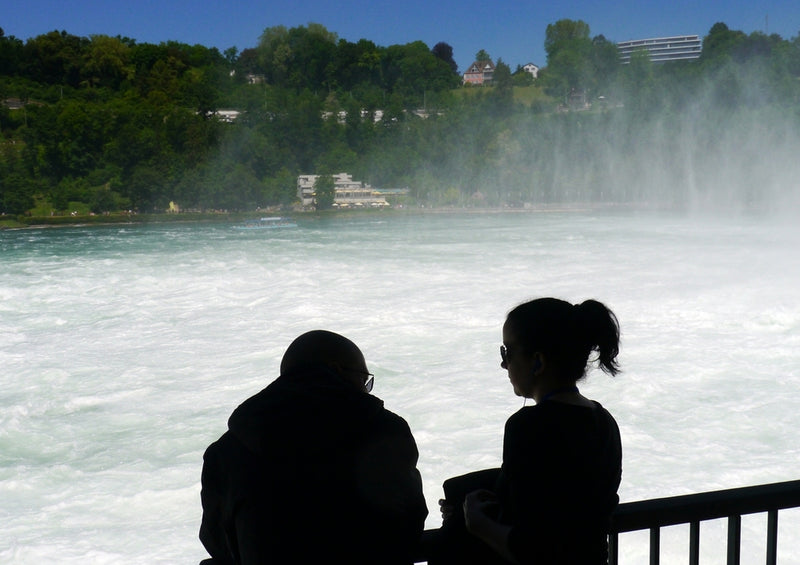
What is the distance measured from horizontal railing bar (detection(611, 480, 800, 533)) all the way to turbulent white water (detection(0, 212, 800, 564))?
3.39m

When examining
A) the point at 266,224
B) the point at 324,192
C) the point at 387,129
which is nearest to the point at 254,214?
the point at 324,192

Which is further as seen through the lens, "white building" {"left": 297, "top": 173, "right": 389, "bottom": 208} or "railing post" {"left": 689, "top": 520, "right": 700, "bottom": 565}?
→ "white building" {"left": 297, "top": 173, "right": 389, "bottom": 208}

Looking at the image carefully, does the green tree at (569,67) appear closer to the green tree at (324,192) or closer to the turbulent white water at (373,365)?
the green tree at (324,192)

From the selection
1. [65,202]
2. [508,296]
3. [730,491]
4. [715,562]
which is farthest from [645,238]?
[65,202]

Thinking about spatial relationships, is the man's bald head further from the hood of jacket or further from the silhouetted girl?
the silhouetted girl

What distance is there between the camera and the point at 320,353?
3.56ft

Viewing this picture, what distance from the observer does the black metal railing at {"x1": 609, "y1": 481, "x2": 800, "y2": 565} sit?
111 centimetres

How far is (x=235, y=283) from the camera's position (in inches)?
543

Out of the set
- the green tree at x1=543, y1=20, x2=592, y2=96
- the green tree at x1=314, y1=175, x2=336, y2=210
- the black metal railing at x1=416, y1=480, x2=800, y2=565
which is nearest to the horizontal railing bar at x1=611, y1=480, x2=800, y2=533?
the black metal railing at x1=416, y1=480, x2=800, y2=565

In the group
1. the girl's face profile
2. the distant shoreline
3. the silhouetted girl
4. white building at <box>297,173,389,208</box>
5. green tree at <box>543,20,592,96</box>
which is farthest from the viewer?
green tree at <box>543,20,592,96</box>

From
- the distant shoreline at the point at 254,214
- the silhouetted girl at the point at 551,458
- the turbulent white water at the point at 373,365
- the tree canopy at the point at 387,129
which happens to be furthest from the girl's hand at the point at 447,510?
the tree canopy at the point at 387,129

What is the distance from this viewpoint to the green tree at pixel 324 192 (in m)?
37.7

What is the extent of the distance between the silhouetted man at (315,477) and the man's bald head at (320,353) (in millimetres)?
26

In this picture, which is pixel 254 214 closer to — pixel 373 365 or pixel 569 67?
pixel 569 67
